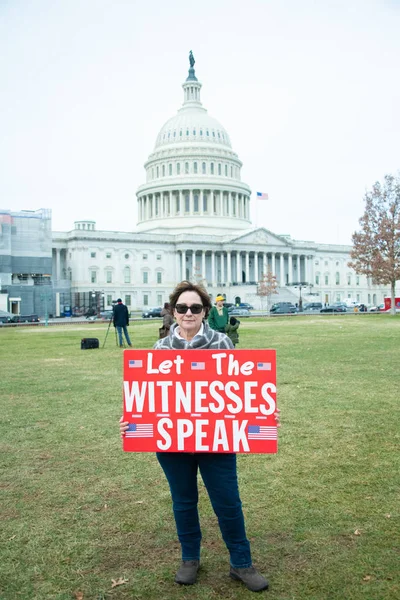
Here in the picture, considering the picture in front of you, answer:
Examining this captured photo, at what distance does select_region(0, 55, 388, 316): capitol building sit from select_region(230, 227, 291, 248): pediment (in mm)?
192

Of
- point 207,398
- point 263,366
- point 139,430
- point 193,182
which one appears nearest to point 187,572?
point 139,430

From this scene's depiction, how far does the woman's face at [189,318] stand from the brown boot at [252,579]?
1.88 m

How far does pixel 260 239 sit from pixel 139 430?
348 ft

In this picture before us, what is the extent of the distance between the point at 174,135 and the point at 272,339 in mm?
95653

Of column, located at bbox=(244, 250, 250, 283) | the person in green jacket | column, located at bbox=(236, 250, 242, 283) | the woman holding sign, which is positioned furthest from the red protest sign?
column, located at bbox=(244, 250, 250, 283)

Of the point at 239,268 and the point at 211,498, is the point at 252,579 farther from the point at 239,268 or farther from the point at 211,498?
the point at 239,268

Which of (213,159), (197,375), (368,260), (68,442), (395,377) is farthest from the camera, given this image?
(213,159)

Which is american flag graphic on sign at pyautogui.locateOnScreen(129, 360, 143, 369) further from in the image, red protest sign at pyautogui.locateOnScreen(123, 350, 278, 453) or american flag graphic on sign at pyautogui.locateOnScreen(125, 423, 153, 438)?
american flag graphic on sign at pyautogui.locateOnScreen(125, 423, 153, 438)

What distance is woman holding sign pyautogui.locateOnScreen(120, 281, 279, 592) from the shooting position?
15.2 feet

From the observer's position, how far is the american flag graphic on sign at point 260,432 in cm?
482

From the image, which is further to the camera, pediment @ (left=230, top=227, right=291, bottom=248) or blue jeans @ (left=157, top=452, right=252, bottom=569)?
pediment @ (left=230, top=227, right=291, bottom=248)

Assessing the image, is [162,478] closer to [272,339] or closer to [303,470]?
[303,470]

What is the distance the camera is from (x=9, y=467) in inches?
306

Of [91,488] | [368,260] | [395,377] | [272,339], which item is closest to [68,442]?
[91,488]
